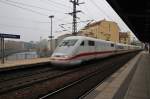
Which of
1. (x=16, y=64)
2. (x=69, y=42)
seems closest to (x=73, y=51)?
(x=69, y=42)

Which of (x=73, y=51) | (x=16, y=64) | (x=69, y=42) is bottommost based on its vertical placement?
(x=16, y=64)

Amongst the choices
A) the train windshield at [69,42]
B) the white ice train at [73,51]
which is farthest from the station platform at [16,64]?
the train windshield at [69,42]

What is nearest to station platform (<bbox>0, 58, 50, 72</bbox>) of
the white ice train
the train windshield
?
the white ice train

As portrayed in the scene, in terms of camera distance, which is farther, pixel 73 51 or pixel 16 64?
pixel 16 64

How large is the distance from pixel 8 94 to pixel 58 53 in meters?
10.5

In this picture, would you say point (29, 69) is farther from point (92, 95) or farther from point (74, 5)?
point (74, 5)

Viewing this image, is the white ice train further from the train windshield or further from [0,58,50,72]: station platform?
[0,58,50,72]: station platform

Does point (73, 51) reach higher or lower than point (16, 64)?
higher

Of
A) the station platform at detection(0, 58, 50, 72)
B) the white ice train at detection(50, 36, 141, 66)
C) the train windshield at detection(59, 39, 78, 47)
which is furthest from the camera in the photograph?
the train windshield at detection(59, 39, 78, 47)

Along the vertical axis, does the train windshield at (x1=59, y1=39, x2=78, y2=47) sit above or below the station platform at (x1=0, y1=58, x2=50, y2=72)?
above

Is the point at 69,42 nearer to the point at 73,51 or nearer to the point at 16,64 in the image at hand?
the point at 73,51

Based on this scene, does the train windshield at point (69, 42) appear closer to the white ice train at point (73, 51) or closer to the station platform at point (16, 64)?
the white ice train at point (73, 51)

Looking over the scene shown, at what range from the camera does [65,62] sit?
66.7ft

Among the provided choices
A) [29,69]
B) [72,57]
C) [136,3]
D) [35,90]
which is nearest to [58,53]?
[72,57]
